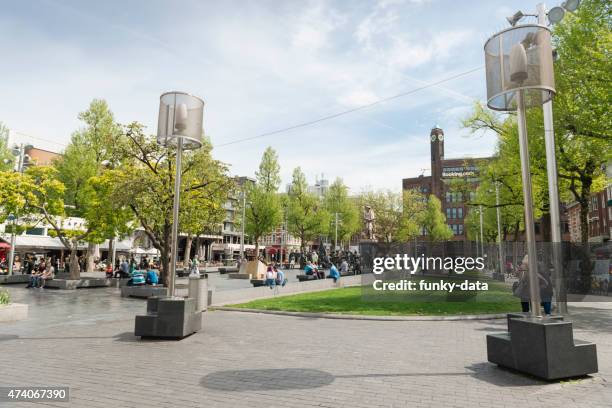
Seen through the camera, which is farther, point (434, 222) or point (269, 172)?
point (434, 222)

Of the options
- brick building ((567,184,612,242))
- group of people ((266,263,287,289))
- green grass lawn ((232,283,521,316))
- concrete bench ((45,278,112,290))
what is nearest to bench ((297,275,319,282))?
group of people ((266,263,287,289))

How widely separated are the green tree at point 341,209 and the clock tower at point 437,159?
1426 inches

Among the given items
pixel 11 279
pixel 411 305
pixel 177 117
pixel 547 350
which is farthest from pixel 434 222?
pixel 547 350

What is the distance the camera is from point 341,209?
205 ft

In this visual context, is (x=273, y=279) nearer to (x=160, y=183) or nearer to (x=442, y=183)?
(x=160, y=183)

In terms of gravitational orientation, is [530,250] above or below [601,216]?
below

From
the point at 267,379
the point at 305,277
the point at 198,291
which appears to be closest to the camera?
the point at 267,379

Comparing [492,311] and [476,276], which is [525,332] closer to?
[492,311]

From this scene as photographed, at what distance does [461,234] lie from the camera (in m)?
87.1

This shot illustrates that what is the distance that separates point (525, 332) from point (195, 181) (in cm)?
1646

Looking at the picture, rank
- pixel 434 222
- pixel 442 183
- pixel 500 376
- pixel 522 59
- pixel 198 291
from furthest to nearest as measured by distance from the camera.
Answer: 1. pixel 442 183
2. pixel 434 222
3. pixel 198 291
4. pixel 522 59
5. pixel 500 376

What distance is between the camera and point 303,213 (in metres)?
56.3

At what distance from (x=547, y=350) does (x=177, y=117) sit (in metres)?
7.75

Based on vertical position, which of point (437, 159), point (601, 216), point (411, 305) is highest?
point (437, 159)
